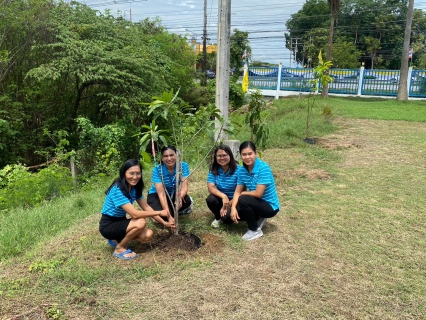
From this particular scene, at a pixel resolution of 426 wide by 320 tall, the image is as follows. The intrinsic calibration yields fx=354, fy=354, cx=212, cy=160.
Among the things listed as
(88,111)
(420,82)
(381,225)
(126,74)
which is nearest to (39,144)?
(88,111)

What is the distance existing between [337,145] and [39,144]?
28.1 feet

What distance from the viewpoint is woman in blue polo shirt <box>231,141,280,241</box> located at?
130 inches

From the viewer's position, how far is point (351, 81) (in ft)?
69.3

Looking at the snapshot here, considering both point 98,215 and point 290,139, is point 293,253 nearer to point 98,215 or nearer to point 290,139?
point 98,215

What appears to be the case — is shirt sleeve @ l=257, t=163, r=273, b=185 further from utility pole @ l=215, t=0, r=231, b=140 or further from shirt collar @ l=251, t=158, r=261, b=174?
utility pole @ l=215, t=0, r=231, b=140

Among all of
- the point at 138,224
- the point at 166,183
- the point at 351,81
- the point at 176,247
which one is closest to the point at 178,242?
the point at 176,247

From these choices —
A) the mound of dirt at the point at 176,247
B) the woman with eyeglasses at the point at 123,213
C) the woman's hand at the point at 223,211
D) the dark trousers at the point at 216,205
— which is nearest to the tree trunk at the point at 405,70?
the dark trousers at the point at 216,205

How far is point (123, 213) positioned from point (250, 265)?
118 cm

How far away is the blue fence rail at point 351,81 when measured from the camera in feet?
64.1

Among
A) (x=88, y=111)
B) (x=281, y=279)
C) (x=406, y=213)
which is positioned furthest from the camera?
(x=88, y=111)

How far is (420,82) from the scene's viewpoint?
19.2 metres

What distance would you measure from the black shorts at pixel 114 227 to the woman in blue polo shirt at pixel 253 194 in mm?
1012

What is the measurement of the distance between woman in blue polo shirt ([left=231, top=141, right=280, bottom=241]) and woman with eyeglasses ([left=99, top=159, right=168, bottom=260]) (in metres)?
0.81

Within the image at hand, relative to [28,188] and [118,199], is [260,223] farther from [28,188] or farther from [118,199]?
[28,188]
